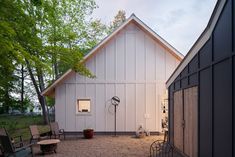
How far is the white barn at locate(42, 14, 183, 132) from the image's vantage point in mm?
15391

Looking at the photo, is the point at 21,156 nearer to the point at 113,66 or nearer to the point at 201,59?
the point at 201,59

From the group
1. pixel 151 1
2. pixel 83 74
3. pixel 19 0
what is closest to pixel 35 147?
pixel 83 74

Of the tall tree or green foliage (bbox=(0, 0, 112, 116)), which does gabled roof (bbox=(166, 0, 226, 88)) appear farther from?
the tall tree

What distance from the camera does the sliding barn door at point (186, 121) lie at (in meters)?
7.86

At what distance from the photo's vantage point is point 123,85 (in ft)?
50.9

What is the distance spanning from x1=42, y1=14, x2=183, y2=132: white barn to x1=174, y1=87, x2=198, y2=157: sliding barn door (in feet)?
15.4

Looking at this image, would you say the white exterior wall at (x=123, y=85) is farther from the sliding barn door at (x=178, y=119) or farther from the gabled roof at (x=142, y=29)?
the sliding barn door at (x=178, y=119)

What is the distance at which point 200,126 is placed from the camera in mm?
7141

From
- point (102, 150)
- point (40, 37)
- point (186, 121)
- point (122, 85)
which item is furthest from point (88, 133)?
point (186, 121)

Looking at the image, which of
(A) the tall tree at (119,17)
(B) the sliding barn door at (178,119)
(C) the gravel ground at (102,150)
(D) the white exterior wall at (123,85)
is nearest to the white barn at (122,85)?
(D) the white exterior wall at (123,85)

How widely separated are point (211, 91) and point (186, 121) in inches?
117

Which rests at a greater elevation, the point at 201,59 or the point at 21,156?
the point at 201,59

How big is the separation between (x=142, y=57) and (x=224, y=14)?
1023 centimetres

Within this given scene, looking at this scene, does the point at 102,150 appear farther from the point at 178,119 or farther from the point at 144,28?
the point at 144,28
